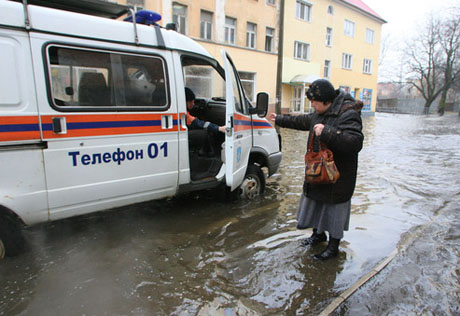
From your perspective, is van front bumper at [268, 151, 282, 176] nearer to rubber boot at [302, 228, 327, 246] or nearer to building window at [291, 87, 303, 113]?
rubber boot at [302, 228, 327, 246]

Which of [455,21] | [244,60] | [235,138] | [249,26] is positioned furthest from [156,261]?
[455,21]

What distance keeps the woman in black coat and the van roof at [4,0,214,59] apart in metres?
1.83

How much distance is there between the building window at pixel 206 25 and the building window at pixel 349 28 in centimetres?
1634

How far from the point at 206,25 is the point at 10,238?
647 inches

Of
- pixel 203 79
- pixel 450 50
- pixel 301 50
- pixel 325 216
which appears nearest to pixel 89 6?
pixel 203 79

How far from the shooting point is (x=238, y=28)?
18.7 metres

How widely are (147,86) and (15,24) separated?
1.31 metres

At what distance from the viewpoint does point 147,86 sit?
11.9 feet

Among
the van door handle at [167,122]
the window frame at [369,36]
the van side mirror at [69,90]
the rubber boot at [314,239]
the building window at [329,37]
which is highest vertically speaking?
the window frame at [369,36]

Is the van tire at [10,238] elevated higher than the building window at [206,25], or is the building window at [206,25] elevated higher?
the building window at [206,25]

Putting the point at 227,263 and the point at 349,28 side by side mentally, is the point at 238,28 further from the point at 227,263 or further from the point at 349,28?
the point at 227,263

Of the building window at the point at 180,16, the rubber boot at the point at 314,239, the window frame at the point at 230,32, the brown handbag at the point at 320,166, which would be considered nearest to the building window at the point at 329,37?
the window frame at the point at 230,32

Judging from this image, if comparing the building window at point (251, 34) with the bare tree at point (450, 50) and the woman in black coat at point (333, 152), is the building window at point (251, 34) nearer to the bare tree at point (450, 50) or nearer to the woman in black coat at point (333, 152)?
the woman in black coat at point (333, 152)

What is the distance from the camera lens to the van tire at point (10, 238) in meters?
2.88
